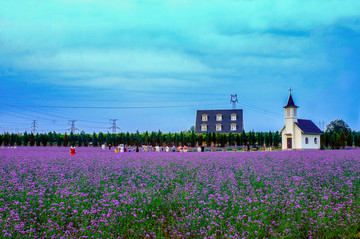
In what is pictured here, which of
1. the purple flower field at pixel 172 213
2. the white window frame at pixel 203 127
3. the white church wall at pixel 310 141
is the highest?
the white window frame at pixel 203 127

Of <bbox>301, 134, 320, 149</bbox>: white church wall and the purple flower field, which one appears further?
<bbox>301, 134, 320, 149</bbox>: white church wall

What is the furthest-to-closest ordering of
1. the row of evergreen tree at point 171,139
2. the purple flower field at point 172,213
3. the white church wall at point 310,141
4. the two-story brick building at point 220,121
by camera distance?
the two-story brick building at point 220,121, the row of evergreen tree at point 171,139, the white church wall at point 310,141, the purple flower field at point 172,213

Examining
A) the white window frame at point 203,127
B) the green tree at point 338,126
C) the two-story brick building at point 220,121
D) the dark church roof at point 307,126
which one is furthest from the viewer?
the green tree at point 338,126

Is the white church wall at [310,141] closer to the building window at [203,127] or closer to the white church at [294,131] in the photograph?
the white church at [294,131]

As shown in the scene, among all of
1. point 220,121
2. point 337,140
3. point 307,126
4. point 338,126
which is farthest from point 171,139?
point 338,126

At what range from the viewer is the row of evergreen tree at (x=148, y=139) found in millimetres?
66125

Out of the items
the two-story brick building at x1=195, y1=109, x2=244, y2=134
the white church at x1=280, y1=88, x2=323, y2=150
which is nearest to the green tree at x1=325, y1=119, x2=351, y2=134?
the two-story brick building at x1=195, y1=109, x2=244, y2=134

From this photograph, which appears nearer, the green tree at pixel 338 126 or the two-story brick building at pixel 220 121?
the two-story brick building at pixel 220 121

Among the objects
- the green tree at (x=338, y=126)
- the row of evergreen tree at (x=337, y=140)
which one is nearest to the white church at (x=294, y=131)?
the row of evergreen tree at (x=337, y=140)

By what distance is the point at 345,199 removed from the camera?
9719mm

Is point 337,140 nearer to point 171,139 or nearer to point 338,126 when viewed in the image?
point 171,139

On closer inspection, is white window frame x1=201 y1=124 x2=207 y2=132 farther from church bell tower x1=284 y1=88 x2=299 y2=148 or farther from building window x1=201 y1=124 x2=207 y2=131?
church bell tower x1=284 y1=88 x2=299 y2=148

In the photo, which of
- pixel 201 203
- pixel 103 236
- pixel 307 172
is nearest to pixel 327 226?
pixel 201 203

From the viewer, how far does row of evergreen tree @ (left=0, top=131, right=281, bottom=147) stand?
66.1 m
